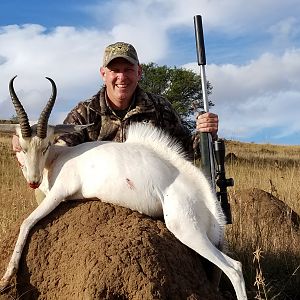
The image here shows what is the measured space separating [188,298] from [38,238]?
1.35 metres

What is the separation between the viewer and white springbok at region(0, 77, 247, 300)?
4.98 meters

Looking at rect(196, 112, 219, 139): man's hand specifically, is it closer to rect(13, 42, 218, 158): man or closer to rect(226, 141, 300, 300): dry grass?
rect(13, 42, 218, 158): man

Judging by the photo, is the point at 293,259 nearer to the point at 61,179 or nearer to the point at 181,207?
the point at 181,207

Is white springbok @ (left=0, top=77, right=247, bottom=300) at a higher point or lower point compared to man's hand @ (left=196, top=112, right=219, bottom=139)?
lower

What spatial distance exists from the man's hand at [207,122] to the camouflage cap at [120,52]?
1261 millimetres

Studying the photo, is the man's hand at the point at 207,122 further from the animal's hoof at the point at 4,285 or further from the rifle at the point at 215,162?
the animal's hoof at the point at 4,285

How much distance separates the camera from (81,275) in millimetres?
4676

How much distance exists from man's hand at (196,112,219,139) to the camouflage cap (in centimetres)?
126

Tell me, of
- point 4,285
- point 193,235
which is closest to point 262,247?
point 193,235

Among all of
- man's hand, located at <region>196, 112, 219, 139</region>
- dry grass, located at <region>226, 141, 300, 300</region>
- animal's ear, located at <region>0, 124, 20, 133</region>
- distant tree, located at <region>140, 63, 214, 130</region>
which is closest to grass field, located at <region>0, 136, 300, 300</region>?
dry grass, located at <region>226, 141, 300, 300</region>

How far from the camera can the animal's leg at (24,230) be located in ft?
16.3

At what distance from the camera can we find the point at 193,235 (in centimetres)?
497

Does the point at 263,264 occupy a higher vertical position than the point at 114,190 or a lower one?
lower

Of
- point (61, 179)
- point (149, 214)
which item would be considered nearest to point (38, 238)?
point (61, 179)
